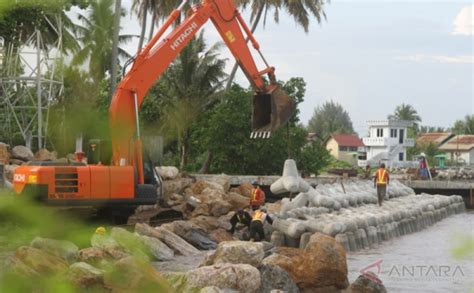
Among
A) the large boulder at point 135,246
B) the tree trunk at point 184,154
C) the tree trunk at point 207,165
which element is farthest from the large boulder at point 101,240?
the tree trunk at point 184,154

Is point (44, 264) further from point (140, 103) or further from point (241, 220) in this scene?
point (241, 220)

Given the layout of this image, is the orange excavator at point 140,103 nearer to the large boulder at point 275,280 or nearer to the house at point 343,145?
the large boulder at point 275,280

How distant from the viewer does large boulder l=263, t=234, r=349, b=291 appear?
11887 millimetres

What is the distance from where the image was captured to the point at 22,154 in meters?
25.7

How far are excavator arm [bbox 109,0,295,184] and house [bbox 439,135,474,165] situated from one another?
7057cm

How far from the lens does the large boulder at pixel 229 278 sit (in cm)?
1022

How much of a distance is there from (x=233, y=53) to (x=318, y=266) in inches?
407

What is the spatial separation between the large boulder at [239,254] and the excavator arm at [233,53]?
5.09 meters

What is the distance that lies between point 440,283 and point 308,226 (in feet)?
16.0

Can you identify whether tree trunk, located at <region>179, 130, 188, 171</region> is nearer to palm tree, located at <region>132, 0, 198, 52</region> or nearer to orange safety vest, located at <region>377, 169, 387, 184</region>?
palm tree, located at <region>132, 0, 198, 52</region>

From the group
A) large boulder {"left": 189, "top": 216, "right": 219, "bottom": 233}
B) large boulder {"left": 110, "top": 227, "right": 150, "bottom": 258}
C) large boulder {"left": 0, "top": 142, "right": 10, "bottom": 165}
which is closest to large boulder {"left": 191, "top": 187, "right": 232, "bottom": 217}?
large boulder {"left": 189, "top": 216, "right": 219, "bottom": 233}

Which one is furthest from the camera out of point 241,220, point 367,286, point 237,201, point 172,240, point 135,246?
point 237,201

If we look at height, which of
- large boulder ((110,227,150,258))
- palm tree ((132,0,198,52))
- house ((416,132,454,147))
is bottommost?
large boulder ((110,227,150,258))

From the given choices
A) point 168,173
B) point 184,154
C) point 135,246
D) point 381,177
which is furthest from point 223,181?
point 135,246
